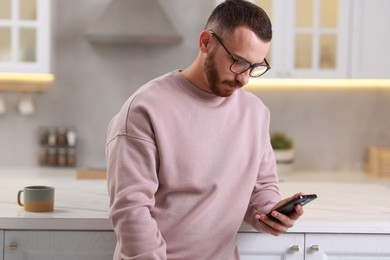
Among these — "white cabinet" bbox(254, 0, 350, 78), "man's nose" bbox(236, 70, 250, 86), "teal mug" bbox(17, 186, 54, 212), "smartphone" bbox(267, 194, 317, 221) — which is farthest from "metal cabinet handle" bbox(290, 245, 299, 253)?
"white cabinet" bbox(254, 0, 350, 78)

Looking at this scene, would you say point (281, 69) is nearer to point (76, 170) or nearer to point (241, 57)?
point (76, 170)

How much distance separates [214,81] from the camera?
2.15 meters

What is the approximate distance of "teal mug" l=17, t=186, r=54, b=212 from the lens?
8.11 ft

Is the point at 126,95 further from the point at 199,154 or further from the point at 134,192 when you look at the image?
the point at 134,192

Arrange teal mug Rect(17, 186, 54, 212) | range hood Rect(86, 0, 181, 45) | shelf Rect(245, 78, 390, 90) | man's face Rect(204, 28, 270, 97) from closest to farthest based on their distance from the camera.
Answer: man's face Rect(204, 28, 270, 97) → teal mug Rect(17, 186, 54, 212) → range hood Rect(86, 0, 181, 45) → shelf Rect(245, 78, 390, 90)

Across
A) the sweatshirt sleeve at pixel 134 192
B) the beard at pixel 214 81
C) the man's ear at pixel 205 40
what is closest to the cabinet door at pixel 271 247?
the sweatshirt sleeve at pixel 134 192

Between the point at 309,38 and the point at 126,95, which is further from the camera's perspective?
the point at 126,95

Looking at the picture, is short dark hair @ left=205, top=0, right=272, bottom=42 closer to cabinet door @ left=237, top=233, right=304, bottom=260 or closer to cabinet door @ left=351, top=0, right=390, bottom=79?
cabinet door @ left=237, top=233, right=304, bottom=260

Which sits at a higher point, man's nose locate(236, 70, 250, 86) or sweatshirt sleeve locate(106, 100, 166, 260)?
man's nose locate(236, 70, 250, 86)

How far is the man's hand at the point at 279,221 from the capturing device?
2.22 meters

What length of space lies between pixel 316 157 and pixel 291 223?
2.60 m

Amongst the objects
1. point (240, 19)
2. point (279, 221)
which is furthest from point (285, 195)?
point (240, 19)

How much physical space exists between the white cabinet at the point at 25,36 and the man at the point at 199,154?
84.6 inches

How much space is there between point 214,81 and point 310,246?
73cm
